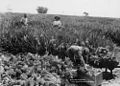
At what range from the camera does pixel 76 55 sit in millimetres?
6223

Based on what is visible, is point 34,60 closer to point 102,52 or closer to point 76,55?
point 76,55

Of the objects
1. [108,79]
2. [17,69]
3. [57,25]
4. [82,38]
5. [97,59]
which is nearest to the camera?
[17,69]

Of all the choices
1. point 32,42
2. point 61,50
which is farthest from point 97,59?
point 32,42

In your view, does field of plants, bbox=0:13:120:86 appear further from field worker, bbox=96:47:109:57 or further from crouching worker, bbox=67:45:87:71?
field worker, bbox=96:47:109:57

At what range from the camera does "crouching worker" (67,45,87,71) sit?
6074mm

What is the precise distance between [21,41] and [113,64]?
3929 mm

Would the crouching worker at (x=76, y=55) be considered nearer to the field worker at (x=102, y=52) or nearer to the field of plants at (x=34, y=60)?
the field of plants at (x=34, y=60)

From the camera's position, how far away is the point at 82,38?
912 cm

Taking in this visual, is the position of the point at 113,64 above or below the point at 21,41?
below

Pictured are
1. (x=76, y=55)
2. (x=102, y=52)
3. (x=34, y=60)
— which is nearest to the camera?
(x=76, y=55)

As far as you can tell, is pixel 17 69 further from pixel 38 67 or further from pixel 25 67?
pixel 38 67

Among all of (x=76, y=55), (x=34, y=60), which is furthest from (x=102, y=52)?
(x=34, y=60)

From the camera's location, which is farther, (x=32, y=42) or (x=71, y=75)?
(x=32, y=42)

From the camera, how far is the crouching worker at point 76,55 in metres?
6.07
